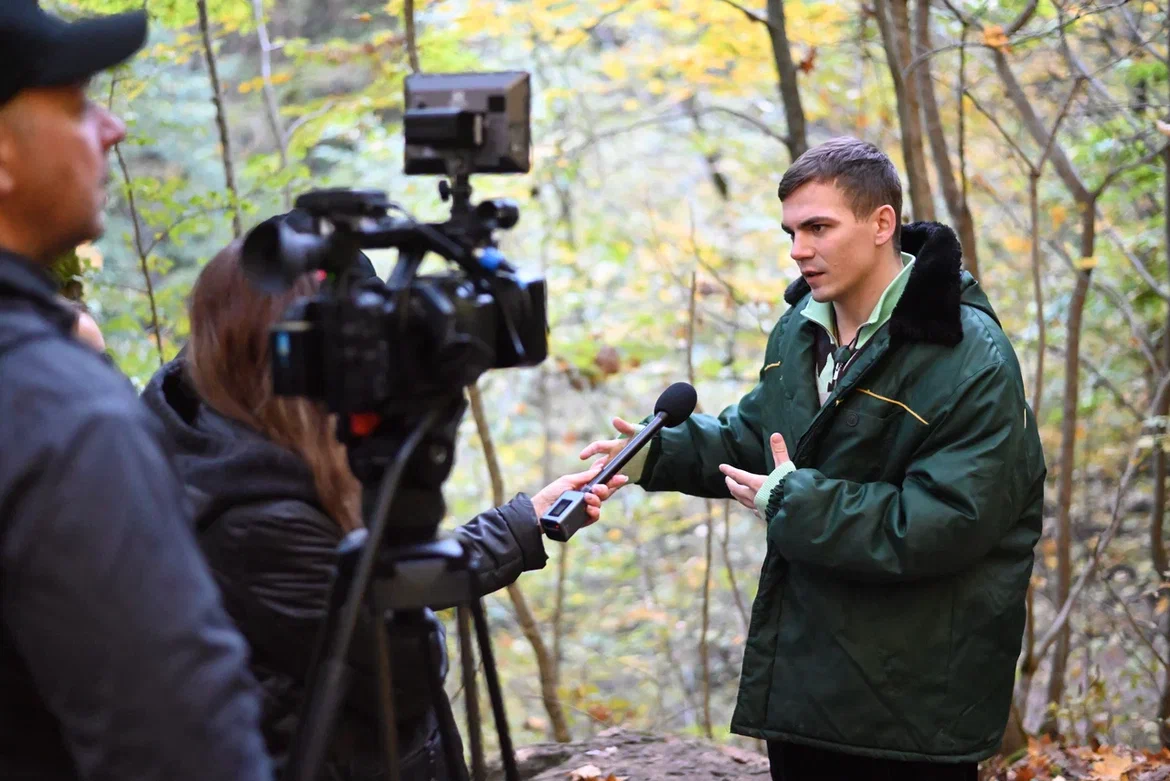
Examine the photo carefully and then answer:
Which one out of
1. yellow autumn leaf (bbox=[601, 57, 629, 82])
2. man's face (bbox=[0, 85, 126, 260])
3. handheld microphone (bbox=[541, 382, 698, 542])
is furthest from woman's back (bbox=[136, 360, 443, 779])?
yellow autumn leaf (bbox=[601, 57, 629, 82])

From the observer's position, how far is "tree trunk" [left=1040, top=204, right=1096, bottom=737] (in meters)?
4.54

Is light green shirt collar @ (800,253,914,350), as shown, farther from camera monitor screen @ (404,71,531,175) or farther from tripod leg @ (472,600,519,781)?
tripod leg @ (472,600,519,781)

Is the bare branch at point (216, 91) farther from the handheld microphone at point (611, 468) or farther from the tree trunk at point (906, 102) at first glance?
the tree trunk at point (906, 102)

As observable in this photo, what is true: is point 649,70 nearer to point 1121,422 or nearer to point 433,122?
point 1121,422

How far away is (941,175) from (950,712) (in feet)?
8.48

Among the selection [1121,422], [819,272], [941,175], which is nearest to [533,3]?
[941,175]

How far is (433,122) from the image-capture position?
161cm

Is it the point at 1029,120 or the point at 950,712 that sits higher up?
the point at 1029,120

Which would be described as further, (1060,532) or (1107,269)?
(1107,269)

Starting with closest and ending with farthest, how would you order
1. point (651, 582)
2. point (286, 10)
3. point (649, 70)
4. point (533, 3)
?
point (533, 3)
point (649, 70)
point (651, 582)
point (286, 10)

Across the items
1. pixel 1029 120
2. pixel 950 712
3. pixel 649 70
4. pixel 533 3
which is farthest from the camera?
pixel 649 70

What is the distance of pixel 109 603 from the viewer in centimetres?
108

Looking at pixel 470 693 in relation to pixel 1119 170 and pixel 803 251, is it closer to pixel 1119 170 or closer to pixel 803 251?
pixel 803 251

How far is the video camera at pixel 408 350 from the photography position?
4.59ft
